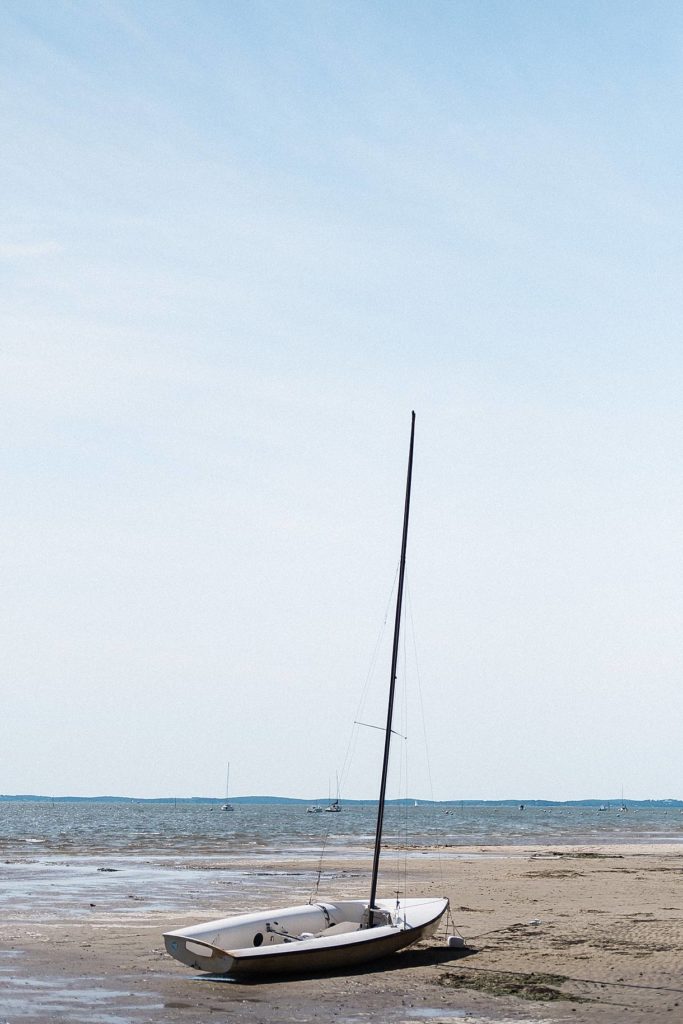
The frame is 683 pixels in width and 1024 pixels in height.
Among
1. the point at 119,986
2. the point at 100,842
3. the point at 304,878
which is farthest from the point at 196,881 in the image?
the point at 100,842

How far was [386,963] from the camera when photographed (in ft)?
68.8

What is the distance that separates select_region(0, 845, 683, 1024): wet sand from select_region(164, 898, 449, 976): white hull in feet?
1.05

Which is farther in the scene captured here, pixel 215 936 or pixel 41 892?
pixel 41 892

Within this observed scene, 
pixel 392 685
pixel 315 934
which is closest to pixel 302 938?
pixel 315 934

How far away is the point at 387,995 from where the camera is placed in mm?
18203

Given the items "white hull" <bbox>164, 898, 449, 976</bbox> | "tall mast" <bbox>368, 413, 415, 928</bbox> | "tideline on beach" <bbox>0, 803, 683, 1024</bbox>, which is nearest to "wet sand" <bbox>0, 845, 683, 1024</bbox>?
"tideline on beach" <bbox>0, 803, 683, 1024</bbox>

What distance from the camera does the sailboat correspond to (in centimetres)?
1909

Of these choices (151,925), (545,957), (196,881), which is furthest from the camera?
(196,881)

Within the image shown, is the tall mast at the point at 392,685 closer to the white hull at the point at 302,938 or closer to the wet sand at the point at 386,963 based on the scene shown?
the white hull at the point at 302,938

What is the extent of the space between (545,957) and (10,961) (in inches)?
408

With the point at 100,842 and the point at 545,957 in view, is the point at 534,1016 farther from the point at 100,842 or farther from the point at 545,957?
the point at 100,842

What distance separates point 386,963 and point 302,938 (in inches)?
65.8

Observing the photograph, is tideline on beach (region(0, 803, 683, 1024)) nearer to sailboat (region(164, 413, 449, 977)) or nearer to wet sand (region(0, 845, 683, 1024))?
wet sand (region(0, 845, 683, 1024))

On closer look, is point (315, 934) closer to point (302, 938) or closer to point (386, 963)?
point (302, 938)
